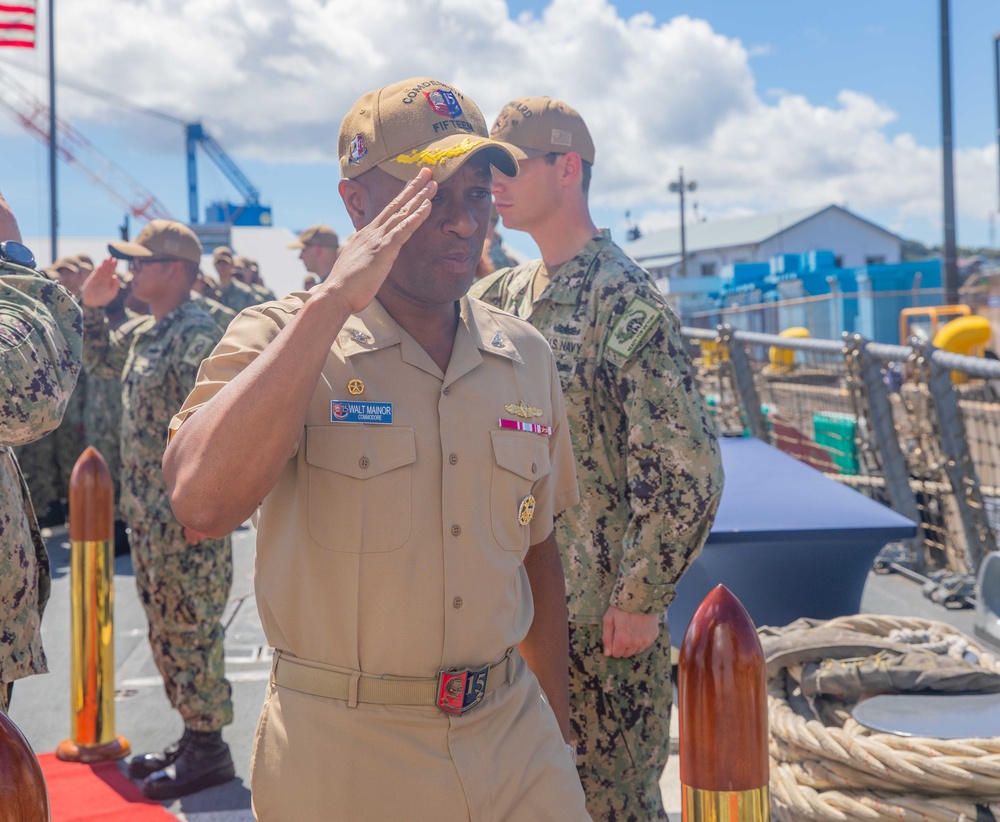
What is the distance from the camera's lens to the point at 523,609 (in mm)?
1929

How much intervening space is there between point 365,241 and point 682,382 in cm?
124

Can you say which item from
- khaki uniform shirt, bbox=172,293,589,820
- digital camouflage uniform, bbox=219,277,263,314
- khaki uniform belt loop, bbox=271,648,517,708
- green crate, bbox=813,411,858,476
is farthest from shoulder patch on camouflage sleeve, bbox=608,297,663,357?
digital camouflage uniform, bbox=219,277,263,314

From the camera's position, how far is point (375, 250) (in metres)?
1.59

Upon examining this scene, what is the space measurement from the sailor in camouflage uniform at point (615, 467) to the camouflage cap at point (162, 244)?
6.57 ft

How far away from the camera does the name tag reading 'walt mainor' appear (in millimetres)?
1702

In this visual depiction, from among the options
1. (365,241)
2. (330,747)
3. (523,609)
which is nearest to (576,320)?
(523,609)

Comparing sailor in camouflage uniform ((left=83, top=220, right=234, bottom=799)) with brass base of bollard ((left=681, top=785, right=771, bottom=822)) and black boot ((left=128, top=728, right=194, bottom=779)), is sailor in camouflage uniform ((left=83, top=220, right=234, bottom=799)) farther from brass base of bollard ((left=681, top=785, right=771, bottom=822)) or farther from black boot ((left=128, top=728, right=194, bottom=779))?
brass base of bollard ((left=681, top=785, right=771, bottom=822))

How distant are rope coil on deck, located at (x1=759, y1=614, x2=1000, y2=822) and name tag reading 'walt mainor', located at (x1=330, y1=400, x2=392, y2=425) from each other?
1.51m

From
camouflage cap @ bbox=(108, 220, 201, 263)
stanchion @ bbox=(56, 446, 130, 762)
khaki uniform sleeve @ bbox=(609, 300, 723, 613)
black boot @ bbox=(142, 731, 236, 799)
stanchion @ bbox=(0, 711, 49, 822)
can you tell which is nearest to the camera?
stanchion @ bbox=(0, 711, 49, 822)

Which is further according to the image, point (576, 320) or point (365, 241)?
point (576, 320)

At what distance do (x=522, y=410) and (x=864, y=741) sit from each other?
1.28 m

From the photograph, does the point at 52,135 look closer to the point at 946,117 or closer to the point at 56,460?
the point at 56,460

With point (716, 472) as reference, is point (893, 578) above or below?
below

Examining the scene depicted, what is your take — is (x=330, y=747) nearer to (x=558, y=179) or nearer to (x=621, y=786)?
(x=621, y=786)
